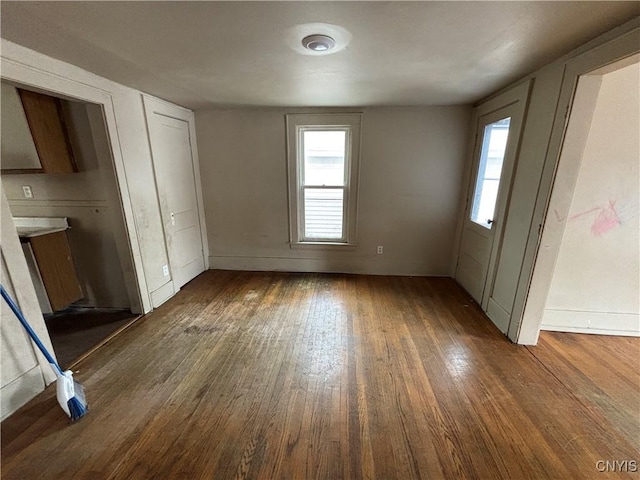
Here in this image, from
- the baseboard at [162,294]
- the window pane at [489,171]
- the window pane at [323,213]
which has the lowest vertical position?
the baseboard at [162,294]

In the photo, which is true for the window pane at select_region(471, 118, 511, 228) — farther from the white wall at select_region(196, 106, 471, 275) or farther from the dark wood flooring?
the dark wood flooring

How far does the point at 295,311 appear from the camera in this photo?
2.90m

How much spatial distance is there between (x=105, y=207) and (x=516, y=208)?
151 inches

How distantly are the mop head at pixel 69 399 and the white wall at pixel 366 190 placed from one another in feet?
8.19

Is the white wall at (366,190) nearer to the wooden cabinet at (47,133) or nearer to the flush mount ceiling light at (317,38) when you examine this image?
the wooden cabinet at (47,133)

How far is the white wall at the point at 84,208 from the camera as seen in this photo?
2518 mm

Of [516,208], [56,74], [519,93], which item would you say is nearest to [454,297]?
[516,208]

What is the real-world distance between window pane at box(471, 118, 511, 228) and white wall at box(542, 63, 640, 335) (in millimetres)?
652

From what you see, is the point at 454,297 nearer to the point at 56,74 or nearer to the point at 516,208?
the point at 516,208

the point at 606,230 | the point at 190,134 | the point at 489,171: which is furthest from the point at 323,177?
the point at 606,230

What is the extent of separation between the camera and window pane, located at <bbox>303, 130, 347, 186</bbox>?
3.60 metres

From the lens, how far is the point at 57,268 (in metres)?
2.62

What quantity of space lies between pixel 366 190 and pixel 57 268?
11.4ft

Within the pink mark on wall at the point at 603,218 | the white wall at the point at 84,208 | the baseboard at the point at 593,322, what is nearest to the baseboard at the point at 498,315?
the baseboard at the point at 593,322
